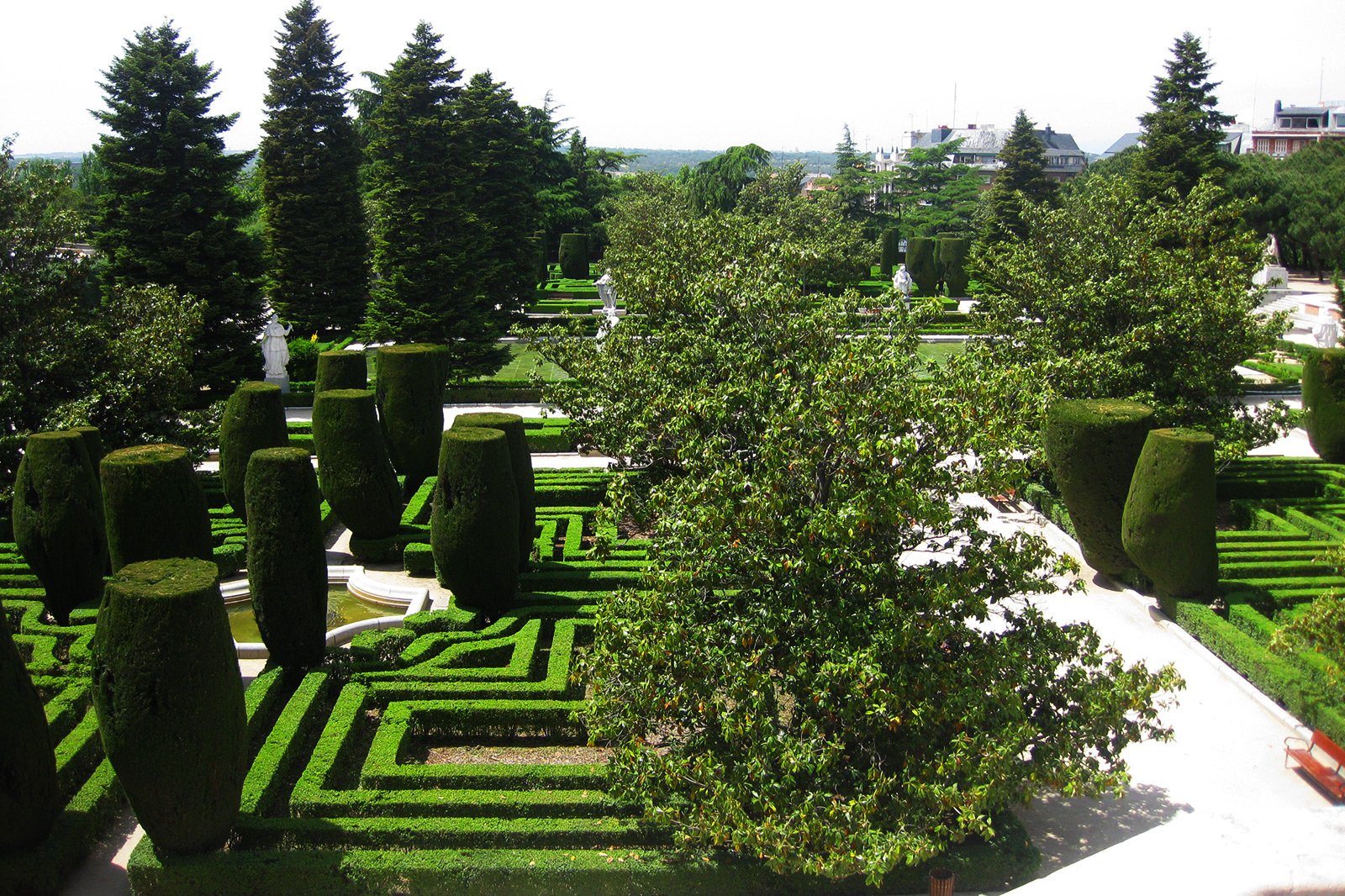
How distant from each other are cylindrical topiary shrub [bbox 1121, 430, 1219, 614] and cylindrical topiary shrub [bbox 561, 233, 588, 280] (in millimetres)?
45106

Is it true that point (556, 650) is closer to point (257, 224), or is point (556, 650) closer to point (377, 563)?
point (377, 563)

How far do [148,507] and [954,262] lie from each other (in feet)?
142

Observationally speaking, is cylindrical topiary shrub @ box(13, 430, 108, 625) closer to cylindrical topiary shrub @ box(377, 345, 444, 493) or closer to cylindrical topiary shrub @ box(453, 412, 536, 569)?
cylindrical topiary shrub @ box(453, 412, 536, 569)

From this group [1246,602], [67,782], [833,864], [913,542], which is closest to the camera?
[833,864]

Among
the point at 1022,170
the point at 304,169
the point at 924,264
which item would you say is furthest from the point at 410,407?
the point at 1022,170

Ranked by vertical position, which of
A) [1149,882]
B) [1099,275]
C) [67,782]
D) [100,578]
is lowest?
[67,782]

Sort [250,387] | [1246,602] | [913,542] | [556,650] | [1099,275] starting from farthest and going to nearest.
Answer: [1099,275] → [250,387] → [1246,602] → [556,650] → [913,542]

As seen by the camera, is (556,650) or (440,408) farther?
(440,408)

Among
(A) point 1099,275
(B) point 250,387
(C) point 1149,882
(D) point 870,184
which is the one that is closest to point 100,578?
(B) point 250,387

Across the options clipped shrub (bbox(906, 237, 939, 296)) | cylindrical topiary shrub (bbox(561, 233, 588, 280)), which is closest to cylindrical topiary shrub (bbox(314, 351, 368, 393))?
clipped shrub (bbox(906, 237, 939, 296))

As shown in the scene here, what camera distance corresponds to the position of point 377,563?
1877 centimetres

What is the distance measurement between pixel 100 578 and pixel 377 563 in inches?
177

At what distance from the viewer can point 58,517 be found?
15.1m

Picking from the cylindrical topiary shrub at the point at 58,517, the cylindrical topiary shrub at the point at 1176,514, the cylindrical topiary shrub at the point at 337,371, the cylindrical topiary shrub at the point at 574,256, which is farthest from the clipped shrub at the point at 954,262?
the cylindrical topiary shrub at the point at 58,517
